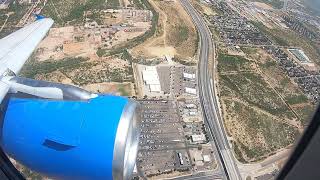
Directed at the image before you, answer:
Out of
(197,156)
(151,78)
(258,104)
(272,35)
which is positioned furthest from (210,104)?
(272,35)

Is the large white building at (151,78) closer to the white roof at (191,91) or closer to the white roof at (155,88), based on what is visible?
the white roof at (155,88)

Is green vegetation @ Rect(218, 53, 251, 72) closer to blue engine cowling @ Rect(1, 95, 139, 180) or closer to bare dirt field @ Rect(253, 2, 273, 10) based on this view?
bare dirt field @ Rect(253, 2, 273, 10)

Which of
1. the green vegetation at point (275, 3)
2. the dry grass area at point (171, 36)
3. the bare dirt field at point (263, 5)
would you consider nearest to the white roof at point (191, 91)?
the dry grass area at point (171, 36)

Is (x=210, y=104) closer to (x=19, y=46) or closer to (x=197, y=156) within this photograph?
(x=197, y=156)

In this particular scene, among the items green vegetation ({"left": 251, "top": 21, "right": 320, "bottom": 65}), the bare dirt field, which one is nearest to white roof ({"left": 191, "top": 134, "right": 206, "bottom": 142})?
green vegetation ({"left": 251, "top": 21, "right": 320, "bottom": 65})

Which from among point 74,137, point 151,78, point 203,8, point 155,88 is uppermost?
point 74,137

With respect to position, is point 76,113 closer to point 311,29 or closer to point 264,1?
point 311,29
